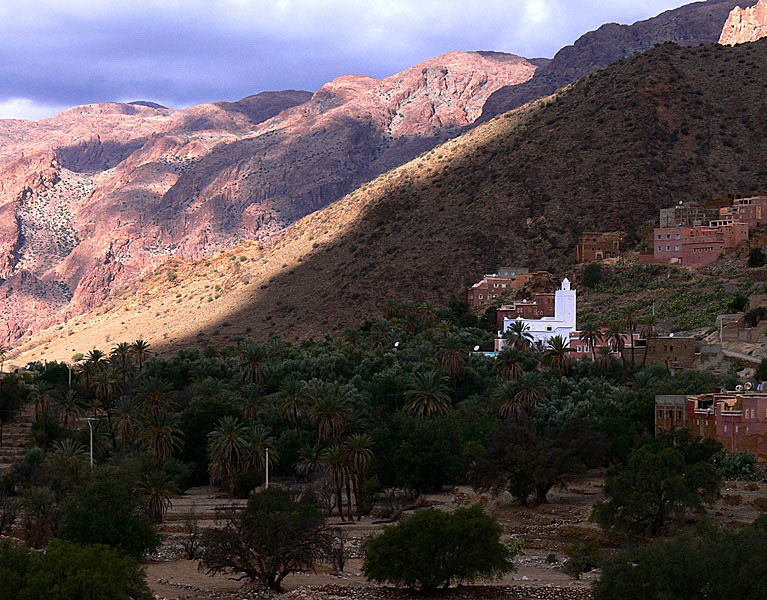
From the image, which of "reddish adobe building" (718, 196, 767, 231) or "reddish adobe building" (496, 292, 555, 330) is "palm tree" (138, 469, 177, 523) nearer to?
"reddish adobe building" (496, 292, 555, 330)

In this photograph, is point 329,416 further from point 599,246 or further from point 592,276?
point 599,246

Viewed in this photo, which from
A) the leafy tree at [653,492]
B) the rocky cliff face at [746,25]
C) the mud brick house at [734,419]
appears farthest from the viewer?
the rocky cliff face at [746,25]

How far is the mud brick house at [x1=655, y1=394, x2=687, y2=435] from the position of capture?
62.0 meters

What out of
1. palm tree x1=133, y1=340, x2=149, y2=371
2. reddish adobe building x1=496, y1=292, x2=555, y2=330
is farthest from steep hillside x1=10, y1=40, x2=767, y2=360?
reddish adobe building x1=496, y1=292, x2=555, y2=330

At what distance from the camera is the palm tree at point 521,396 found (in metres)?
70.1

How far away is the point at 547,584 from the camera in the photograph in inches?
1676

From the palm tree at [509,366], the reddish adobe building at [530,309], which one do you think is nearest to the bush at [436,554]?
the palm tree at [509,366]

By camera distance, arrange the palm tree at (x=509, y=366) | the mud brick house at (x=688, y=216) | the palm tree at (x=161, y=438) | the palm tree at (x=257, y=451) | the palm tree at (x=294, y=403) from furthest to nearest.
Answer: the mud brick house at (x=688, y=216) → the palm tree at (x=509, y=366) → the palm tree at (x=294, y=403) → the palm tree at (x=161, y=438) → the palm tree at (x=257, y=451)

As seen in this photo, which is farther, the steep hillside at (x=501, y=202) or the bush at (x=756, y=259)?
the steep hillside at (x=501, y=202)

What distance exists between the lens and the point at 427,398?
73312 millimetres

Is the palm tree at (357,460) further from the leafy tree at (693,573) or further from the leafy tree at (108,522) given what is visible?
the leafy tree at (693,573)

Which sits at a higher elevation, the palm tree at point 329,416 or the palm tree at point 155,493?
the palm tree at point 329,416

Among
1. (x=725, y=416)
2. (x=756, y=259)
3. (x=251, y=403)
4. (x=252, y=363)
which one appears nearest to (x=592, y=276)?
(x=756, y=259)

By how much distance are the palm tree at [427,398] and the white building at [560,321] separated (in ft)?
40.0
